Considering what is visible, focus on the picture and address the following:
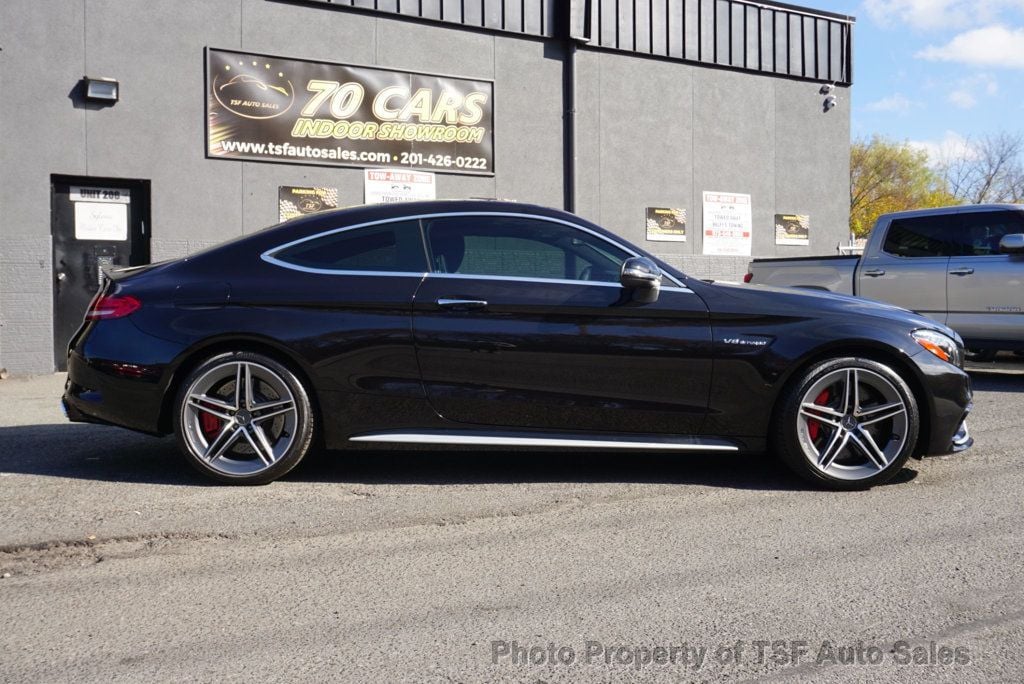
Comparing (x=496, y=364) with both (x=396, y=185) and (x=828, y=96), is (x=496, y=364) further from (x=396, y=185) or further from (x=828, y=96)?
(x=828, y=96)

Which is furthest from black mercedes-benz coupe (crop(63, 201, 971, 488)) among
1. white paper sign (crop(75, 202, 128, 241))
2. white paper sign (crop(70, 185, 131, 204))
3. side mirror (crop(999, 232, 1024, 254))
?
white paper sign (crop(70, 185, 131, 204))

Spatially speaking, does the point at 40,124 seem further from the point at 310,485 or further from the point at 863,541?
the point at 863,541

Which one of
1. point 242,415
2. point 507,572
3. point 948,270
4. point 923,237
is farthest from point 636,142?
point 507,572

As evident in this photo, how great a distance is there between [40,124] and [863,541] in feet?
34.4

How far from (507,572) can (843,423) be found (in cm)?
227

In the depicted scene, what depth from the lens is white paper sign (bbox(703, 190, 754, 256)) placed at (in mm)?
15711

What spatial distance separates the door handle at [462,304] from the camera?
5031 mm

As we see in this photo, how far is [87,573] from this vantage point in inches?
149

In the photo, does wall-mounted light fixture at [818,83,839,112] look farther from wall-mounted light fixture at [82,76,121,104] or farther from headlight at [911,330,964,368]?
headlight at [911,330,964,368]

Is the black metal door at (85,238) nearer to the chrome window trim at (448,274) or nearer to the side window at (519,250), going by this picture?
the chrome window trim at (448,274)

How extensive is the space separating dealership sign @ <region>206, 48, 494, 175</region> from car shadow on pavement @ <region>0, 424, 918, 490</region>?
680 cm

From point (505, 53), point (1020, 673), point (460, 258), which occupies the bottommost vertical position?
point (1020, 673)

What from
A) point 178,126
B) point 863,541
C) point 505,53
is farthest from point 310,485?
point 505,53

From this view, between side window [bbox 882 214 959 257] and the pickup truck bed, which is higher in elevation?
side window [bbox 882 214 959 257]
